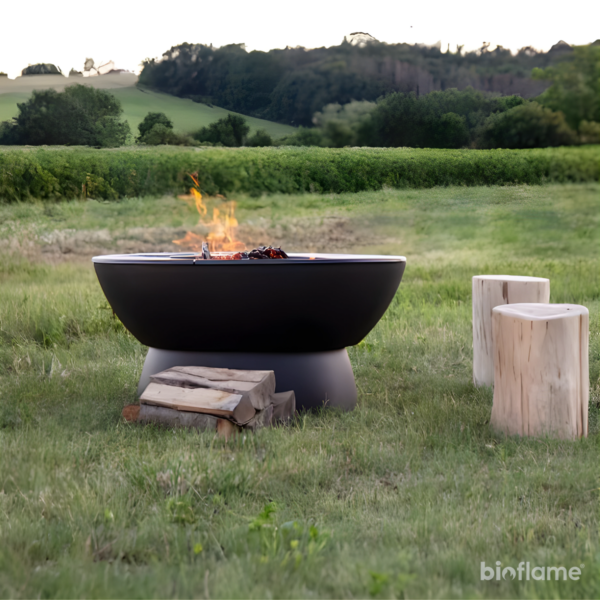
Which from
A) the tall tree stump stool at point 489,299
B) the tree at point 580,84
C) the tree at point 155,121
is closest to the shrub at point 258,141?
the tree at point 155,121

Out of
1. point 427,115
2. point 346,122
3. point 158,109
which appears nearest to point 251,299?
point 346,122

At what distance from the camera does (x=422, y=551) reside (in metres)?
1.90

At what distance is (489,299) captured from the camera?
3.84 metres

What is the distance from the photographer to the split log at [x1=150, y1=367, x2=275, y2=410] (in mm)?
3008

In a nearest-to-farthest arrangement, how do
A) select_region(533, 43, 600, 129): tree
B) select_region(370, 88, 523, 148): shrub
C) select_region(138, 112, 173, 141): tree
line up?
select_region(533, 43, 600, 129): tree → select_region(370, 88, 523, 148): shrub → select_region(138, 112, 173, 141): tree

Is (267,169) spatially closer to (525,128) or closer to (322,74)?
(322,74)

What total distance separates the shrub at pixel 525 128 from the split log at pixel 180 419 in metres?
11.9

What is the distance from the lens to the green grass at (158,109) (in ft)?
41.1

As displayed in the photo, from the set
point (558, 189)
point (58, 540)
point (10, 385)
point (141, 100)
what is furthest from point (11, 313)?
point (558, 189)

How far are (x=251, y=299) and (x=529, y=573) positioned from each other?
72.1 inches

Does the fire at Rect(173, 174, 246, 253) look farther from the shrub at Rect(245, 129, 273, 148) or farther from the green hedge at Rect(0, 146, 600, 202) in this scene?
the shrub at Rect(245, 129, 273, 148)

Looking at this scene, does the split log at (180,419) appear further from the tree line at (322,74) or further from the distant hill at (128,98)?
the distant hill at (128,98)

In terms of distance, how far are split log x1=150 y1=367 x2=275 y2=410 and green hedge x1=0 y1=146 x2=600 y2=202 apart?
1084 centimetres

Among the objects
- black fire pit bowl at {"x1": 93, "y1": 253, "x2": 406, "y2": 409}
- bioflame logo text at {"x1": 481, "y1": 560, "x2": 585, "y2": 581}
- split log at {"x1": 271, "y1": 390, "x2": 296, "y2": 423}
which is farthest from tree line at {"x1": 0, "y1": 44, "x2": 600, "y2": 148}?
bioflame logo text at {"x1": 481, "y1": 560, "x2": 585, "y2": 581}
